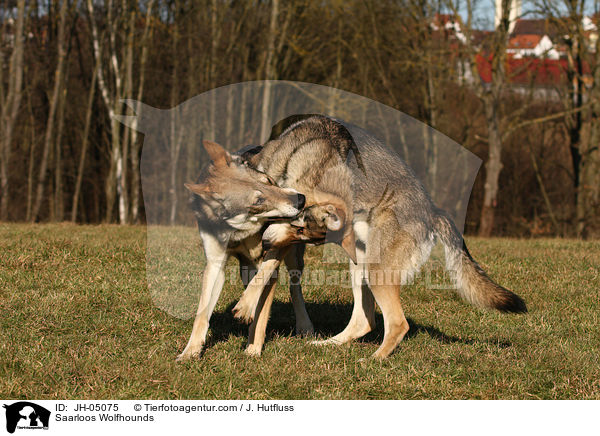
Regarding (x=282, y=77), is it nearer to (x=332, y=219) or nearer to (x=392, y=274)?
(x=392, y=274)

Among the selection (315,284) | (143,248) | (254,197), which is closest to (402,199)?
(254,197)

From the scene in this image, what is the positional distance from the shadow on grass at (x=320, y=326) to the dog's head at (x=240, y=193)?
112 cm

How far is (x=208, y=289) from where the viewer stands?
4742 mm

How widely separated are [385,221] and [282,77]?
60.7 feet

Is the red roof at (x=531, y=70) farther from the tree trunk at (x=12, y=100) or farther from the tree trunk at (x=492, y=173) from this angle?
the tree trunk at (x=12, y=100)

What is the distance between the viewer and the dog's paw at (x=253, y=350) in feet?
16.0

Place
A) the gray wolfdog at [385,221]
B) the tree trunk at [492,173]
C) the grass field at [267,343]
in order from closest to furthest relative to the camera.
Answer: the grass field at [267,343] < the gray wolfdog at [385,221] < the tree trunk at [492,173]

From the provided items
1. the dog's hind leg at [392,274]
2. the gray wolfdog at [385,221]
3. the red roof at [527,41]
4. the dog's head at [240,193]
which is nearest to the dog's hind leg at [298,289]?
the gray wolfdog at [385,221]

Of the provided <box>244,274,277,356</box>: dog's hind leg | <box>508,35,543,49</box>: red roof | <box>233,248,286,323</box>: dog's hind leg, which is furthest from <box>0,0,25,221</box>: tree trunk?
<box>508,35,543,49</box>: red roof

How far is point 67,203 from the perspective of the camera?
24.8 metres

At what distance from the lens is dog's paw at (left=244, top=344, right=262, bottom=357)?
4869 mm

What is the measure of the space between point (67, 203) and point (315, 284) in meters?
20.1

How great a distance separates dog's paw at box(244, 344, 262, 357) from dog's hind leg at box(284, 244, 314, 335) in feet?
3.01

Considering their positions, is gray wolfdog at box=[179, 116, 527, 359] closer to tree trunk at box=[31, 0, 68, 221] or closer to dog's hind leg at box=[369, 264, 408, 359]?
dog's hind leg at box=[369, 264, 408, 359]
